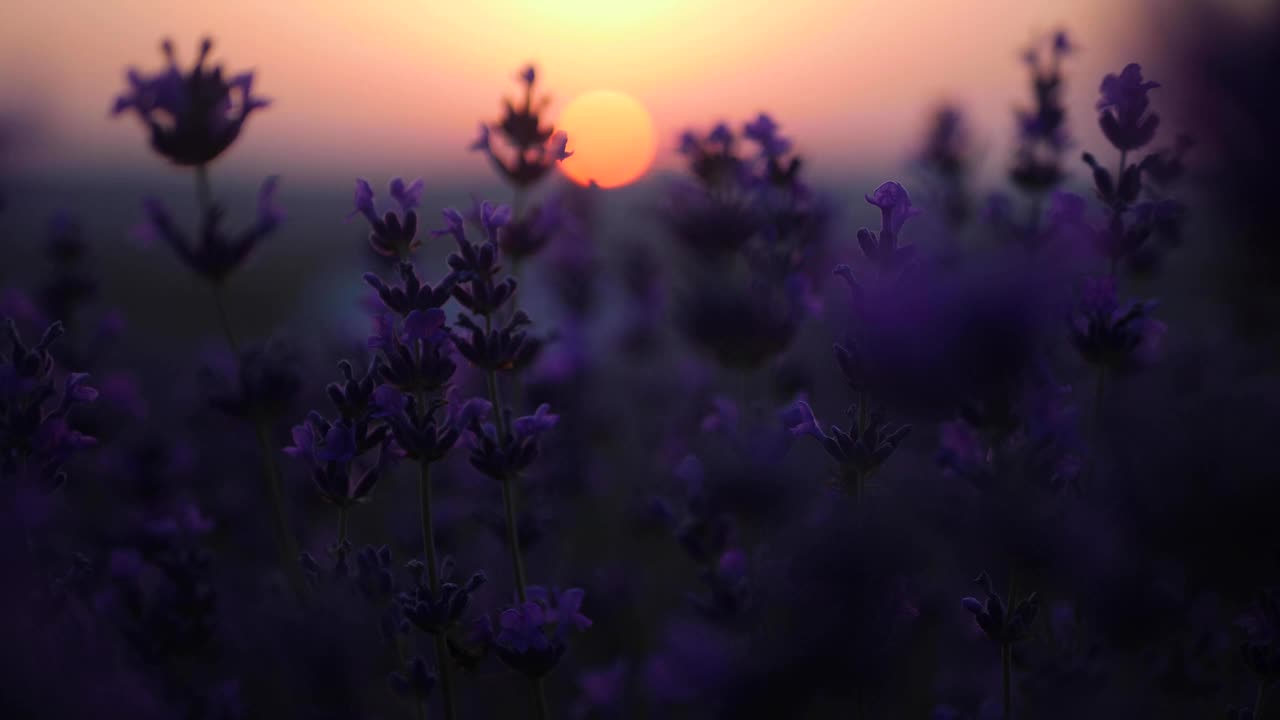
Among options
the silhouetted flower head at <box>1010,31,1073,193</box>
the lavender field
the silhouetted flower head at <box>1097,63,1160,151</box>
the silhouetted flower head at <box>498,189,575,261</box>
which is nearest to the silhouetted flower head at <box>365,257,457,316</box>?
the lavender field

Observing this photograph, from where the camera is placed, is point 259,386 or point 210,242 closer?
point 210,242

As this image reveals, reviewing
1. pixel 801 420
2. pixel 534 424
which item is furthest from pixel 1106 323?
pixel 534 424

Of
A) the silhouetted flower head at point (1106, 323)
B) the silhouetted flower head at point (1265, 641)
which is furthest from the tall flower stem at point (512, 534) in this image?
the silhouetted flower head at point (1265, 641)

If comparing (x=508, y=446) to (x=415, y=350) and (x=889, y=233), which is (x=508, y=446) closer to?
(x=415, y=350)

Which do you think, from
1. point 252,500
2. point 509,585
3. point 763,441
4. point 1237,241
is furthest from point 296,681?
point 1237,241

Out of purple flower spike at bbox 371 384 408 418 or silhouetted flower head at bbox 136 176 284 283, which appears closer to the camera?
purple flower spike at bbox 371 384 408 418

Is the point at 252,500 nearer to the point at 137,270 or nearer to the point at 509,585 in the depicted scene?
the point at 509,585

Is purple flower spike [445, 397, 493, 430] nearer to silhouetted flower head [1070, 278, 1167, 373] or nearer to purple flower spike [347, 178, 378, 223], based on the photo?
purple flower spike [347, 178, 378, 223]

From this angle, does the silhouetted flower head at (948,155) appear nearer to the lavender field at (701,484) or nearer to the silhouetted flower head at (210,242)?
the lavender field at (701,484)
